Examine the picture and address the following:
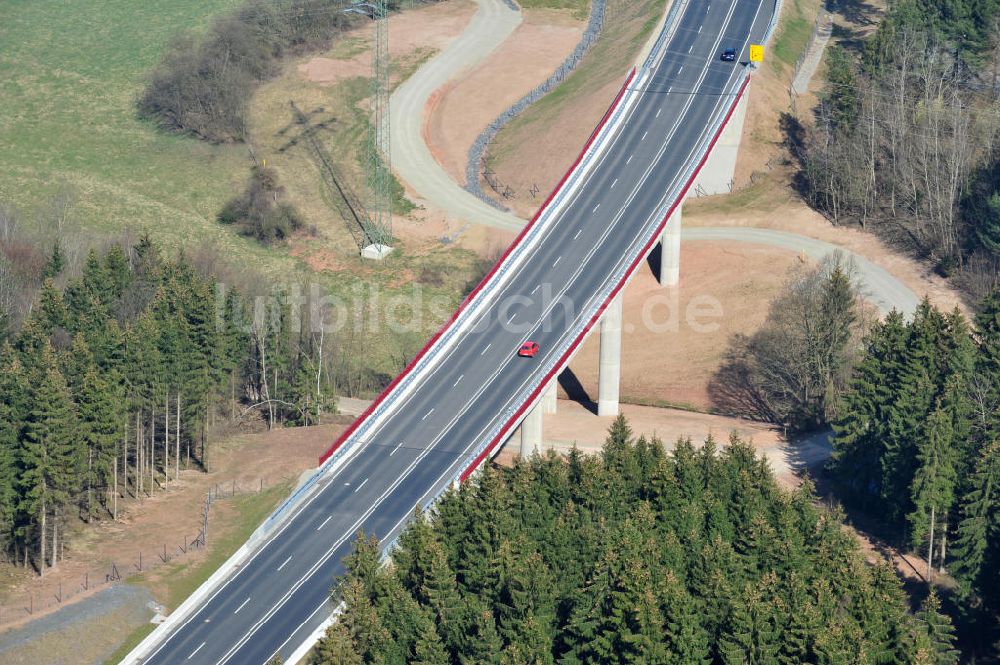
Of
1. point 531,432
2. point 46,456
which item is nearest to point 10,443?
point 46,456

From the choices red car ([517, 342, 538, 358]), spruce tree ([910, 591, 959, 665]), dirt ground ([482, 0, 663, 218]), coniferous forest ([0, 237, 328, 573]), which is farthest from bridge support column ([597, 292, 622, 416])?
spruce tree ([910, 591, 959, 665])

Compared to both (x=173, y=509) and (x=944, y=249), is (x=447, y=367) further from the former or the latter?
(x=944, y=249)

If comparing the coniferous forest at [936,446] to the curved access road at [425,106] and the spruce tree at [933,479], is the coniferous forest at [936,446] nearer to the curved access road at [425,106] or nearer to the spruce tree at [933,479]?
the spruce tree at [933,479]

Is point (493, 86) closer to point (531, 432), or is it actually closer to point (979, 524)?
point (531, 432)

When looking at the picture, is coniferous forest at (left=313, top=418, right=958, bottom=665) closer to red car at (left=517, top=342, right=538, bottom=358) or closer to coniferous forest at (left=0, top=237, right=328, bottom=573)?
red car at (left=517, top=342, right=538, bottom=358)

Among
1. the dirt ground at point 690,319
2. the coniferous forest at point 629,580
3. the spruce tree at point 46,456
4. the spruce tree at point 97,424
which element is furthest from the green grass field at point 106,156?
the coniferous forest at point 629,580
